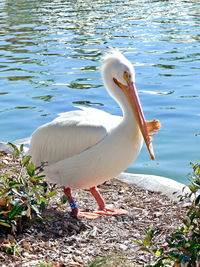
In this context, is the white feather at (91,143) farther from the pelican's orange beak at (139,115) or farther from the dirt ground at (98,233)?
the dirt ground at (98,233)

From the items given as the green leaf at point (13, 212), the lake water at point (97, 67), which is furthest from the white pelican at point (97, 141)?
the lake water at point (97, 67)

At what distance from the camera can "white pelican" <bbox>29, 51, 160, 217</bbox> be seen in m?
3.71

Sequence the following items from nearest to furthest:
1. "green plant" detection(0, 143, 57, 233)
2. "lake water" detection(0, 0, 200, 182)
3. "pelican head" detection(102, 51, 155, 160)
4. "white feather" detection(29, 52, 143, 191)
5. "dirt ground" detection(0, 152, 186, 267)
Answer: "dirt ground" detection(0, 152, 186, 267) → "green plant" detection(0, 143, 57, 233) → "white feather" detection(29, 52, 143, 191) → "pelican head" detection(102, 51, 155, 160) → "lake water" detection(0, 0, 200, 182)

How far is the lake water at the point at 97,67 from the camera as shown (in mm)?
6477

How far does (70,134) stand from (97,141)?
0.20 metres

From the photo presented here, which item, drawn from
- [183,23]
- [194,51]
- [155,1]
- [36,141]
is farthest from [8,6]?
[36,141]

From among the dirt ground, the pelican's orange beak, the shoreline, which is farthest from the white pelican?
the shoreline

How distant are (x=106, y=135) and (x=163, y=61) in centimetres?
661

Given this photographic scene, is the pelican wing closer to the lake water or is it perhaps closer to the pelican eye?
the pelican eye

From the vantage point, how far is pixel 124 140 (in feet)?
12.2

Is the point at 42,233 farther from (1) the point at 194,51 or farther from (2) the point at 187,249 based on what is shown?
(1) the point at 194,51

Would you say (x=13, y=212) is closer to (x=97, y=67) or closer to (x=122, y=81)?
(x=122, y=81)

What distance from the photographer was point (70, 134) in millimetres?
3809

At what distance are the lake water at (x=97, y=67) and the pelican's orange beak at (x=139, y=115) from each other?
3.54 feet
